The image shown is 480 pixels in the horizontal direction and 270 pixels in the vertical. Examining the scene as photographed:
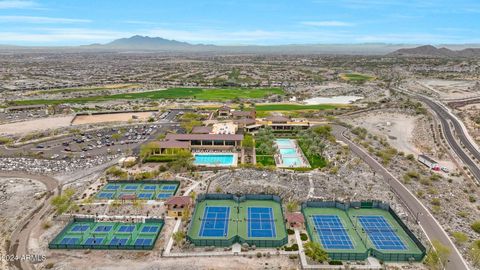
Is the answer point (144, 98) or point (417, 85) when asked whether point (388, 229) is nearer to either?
point (144, 98)

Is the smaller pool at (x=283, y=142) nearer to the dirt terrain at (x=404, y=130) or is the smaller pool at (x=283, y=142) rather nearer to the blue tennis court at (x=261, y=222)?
the dirt terrain at (x=404, y=130)

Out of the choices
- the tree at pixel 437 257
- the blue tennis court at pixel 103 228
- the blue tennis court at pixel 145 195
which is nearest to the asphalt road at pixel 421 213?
the tree at pixel 437 257

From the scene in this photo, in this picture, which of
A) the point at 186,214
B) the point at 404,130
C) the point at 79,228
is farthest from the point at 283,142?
the point at 79,228

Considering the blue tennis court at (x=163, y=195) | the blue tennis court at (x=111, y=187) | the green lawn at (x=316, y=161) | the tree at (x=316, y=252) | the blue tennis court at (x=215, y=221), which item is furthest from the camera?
the green lawn at (x=316, y=161)

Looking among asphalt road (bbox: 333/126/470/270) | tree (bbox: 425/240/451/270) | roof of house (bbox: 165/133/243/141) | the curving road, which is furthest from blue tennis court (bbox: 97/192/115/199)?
asphalt road (bbox: 333/126/470/270)

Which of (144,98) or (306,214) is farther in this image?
(144,98)

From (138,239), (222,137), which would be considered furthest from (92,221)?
(222,137)
